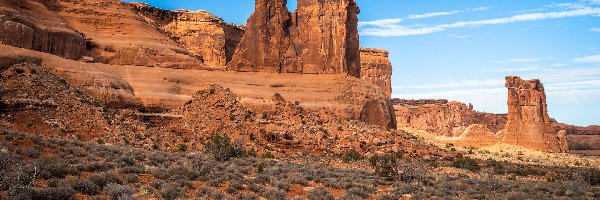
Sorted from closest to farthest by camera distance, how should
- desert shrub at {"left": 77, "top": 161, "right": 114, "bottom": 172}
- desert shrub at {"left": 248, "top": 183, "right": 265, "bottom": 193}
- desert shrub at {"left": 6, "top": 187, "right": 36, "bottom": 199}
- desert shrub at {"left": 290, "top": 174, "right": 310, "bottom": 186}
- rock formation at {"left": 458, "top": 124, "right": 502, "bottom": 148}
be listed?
desert shrub at {"left": 6, "top": 187, "right": 36, "bottom": 199} → desert shrub at {"left": 77, "top": 161, "right": 114, "bottom": 172} → desert shrub at {"left": 248, "top": 183, "right": 265, "bottom": 193} → desert shrub at {"left": 290, "top": 174, "right": 310, "bottom": 186} → rock formation at {"left": 458, "top": 124, "right": 502, "bottom": 148}

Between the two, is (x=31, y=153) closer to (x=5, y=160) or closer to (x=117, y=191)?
(x=5, y=160)

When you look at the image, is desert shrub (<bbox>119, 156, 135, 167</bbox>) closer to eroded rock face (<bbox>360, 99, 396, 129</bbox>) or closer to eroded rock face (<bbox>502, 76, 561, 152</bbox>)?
eroded rock face (<bbox>360, 99, 396, 129</bbox>)

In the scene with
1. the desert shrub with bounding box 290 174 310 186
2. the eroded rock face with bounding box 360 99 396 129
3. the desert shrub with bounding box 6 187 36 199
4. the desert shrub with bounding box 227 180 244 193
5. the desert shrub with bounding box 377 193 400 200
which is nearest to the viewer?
the desert shrub with bounding box 6 187 36 199

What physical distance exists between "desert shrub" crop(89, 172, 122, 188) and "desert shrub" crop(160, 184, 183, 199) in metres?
1.47

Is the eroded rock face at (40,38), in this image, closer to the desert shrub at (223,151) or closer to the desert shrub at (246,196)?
the desert shrub at (223,151)

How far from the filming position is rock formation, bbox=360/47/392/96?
113 m

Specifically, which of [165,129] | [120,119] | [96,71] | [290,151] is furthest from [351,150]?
[96,71]

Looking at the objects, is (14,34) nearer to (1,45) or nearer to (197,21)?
(1,45)

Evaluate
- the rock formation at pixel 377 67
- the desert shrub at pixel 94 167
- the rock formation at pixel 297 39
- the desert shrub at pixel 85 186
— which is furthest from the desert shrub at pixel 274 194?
the rock formation at pixel 377 67

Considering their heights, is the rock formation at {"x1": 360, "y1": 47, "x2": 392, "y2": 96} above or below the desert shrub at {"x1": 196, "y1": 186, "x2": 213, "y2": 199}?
above

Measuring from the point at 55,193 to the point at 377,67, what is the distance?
10634 cm

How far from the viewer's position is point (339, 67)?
50844 millimetres

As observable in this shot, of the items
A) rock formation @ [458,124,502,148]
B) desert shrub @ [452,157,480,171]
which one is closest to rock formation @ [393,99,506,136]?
rock formation @ [458,124,502,148]

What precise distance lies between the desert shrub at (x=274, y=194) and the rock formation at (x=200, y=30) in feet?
187
